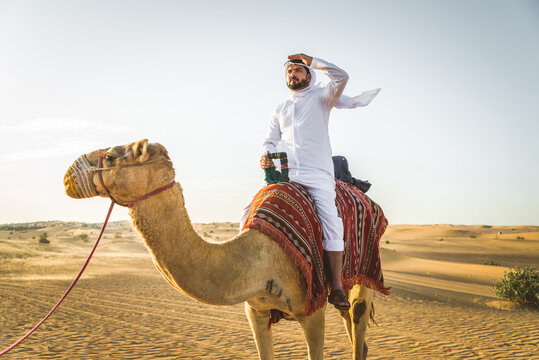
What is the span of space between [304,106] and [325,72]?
0.42 metres

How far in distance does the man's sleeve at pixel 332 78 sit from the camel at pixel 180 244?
5.70 feet

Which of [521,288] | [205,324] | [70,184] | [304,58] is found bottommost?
[521,288]

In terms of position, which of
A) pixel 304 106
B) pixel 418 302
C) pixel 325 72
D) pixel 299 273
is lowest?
pixel 418 302

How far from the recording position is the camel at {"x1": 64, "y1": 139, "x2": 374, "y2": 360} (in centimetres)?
274

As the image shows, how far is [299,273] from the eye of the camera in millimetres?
3609

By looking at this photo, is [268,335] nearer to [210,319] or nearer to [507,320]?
[210,319]

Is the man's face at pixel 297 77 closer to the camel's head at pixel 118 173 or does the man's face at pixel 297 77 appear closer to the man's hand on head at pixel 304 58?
the man's hand on head at pixel 304 58

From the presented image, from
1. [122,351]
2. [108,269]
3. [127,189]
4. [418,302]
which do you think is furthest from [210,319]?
[108,269]

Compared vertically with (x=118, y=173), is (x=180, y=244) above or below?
below

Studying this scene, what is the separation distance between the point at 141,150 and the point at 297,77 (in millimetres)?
2197

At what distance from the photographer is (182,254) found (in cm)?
288

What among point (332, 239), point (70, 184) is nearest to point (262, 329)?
point (332, 239)

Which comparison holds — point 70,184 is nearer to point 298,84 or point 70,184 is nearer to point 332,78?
point 298,84

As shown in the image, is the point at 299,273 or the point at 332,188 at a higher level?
the point at 332,188
